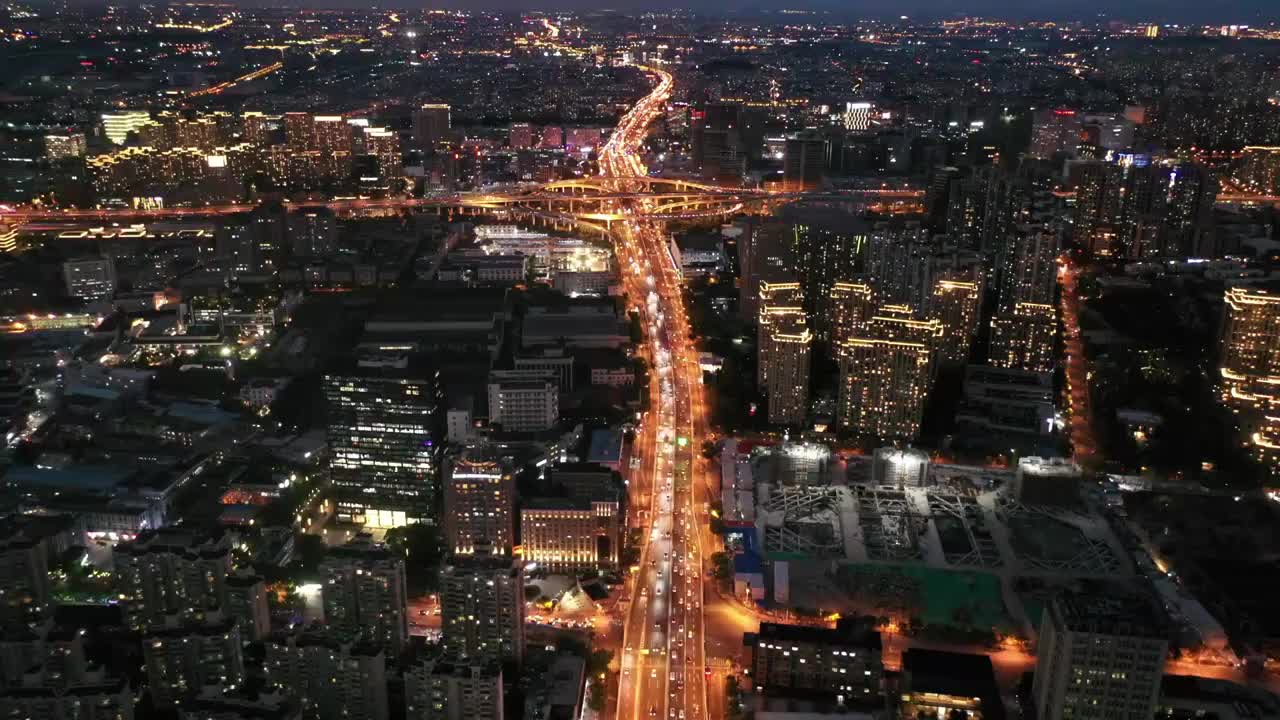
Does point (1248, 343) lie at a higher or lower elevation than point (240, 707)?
higher

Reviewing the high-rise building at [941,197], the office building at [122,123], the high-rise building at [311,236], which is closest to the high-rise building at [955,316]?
the high-rise building at [941,197]

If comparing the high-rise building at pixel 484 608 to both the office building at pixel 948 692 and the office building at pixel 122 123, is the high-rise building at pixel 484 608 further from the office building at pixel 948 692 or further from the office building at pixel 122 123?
the office building at pixel 122 123

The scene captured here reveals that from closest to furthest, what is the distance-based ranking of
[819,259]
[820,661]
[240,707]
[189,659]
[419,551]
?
[240,707] < [189,659] < [820,661] < [419,551] < [819,259]

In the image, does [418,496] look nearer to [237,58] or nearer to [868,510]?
[868,510]

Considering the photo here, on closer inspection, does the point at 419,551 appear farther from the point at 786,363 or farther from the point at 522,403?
the point at 786,363

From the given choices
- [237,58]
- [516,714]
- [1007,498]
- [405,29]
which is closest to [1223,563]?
[1007,498]

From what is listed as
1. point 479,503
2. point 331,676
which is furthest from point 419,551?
point 331,676

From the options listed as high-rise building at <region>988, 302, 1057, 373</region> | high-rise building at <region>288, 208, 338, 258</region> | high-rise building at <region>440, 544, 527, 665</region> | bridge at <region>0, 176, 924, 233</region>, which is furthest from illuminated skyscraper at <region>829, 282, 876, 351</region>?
high-rise building at <region>288, 208, 338, 258</region>

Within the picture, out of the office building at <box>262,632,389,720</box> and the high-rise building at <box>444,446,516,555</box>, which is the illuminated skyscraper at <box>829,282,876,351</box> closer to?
the high-rise building at <box>444,446,516,555</box>
